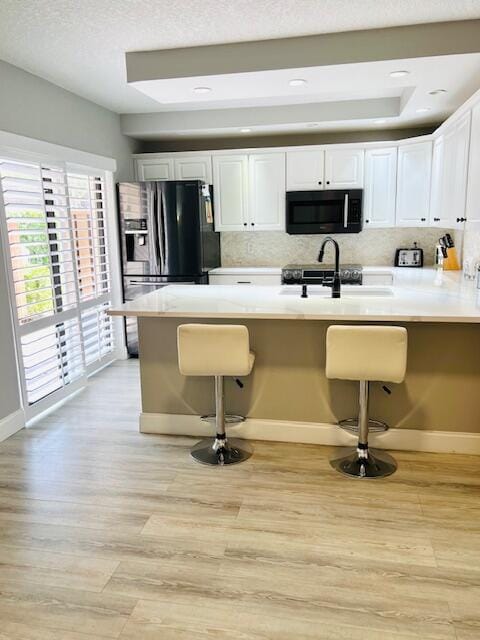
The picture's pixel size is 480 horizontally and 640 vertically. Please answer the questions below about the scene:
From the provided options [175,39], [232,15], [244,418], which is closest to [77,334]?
Answer: [244,418]

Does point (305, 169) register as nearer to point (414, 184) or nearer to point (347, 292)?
point (414, 184)

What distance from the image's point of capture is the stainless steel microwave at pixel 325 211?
5.39 metres

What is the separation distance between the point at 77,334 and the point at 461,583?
3.60m

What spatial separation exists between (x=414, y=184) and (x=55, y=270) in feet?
12.0

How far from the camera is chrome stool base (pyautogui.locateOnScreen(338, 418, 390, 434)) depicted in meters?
3.15

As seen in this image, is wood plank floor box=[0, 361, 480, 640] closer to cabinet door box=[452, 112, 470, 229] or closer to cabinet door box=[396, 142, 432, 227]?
cabinet door box=[452, 112, 470, 229]

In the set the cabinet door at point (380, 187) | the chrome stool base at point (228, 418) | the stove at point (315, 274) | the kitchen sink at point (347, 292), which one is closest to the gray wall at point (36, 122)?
the chrome stool base at point (228, 418)

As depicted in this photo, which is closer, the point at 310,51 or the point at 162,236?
the point at 310,51

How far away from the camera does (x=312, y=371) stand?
10.9ft

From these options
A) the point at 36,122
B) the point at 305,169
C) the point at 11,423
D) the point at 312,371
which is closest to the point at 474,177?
the point at 312,371

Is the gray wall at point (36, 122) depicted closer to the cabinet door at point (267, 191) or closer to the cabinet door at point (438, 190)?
the cabinet door at point (267, 191)

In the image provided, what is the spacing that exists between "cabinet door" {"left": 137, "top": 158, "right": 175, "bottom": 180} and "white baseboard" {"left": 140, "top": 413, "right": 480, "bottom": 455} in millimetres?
3130

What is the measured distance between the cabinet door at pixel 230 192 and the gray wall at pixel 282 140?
41cm

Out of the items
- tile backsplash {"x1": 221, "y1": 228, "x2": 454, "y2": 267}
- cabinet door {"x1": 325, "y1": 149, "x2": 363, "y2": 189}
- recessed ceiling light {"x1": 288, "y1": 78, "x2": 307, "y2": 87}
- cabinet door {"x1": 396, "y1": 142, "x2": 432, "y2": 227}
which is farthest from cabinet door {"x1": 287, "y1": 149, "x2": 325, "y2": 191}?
recessed ceiling light {"x1": 288, "y1": 78, "x2": 307, "y2": 87}
